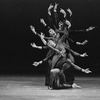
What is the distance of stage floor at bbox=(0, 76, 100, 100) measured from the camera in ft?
17.4

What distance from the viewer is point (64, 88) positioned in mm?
6176

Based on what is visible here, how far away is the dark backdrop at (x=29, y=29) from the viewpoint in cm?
835

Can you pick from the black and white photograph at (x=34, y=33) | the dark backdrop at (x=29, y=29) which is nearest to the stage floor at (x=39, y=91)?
the black and white photograph at (x=34, y=33)

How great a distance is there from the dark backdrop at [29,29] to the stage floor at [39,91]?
4.28 feet

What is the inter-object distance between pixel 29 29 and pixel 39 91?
297cm

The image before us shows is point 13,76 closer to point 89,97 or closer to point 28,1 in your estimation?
point 28,1

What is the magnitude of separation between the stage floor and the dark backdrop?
130 cm

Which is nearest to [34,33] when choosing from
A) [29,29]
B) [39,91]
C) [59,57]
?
[29,29]

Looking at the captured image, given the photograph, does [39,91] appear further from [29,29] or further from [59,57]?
[29,29]

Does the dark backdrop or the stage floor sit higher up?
the dark backdrop

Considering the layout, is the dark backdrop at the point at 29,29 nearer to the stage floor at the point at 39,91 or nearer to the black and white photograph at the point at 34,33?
the black and white photograph at the point at 34,33

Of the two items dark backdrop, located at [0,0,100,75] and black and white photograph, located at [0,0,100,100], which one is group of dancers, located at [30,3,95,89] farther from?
dark backdrop, located at [0,0,100,75]

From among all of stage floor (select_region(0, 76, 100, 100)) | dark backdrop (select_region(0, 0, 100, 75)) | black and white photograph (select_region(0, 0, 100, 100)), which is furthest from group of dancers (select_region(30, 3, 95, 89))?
dark backdrop (select_region(0, 0, 100, 75))

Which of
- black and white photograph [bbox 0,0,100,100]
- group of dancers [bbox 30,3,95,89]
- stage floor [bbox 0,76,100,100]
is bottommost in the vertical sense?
stage floor [bbox 0,76,100,100]
